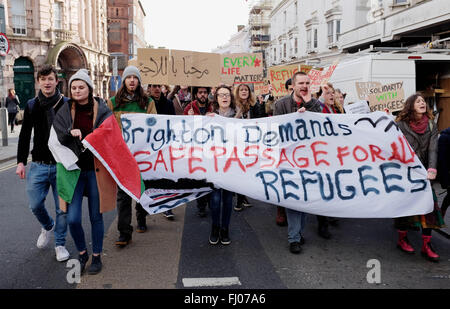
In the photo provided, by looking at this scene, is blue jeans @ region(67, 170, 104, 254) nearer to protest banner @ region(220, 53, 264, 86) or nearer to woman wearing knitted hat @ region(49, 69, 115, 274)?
woman wearing knitted hat @ region(49, 69, 115, 274)

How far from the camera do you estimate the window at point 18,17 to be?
26.0m

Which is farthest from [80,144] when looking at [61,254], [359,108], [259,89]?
[259,89]

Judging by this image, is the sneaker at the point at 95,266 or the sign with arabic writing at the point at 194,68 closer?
the sneaker at the point at 95,266

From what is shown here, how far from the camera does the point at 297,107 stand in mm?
5102

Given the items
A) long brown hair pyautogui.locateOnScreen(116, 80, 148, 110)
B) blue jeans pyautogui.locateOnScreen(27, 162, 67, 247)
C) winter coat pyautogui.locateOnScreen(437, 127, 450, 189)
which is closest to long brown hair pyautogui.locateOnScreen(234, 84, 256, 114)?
long brown hair pyautogui.locateOnScreen(116, 80, 148, 110)

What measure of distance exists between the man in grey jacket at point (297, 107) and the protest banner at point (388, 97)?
261cm

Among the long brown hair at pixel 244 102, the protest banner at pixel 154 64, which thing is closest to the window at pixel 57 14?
the protest banner at pixel 154 64

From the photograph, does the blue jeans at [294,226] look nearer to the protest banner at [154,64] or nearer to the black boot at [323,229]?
the black boot at [323,229]

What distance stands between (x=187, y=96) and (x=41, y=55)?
22132 mm

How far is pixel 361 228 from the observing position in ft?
18.3

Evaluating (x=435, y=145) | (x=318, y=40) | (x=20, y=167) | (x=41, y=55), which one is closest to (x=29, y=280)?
(x=20, y=167)

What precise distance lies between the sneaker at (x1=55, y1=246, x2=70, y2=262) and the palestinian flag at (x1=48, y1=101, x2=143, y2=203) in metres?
0.81

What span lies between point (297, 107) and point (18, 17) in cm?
2707

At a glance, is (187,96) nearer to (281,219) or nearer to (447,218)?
(281,219)
